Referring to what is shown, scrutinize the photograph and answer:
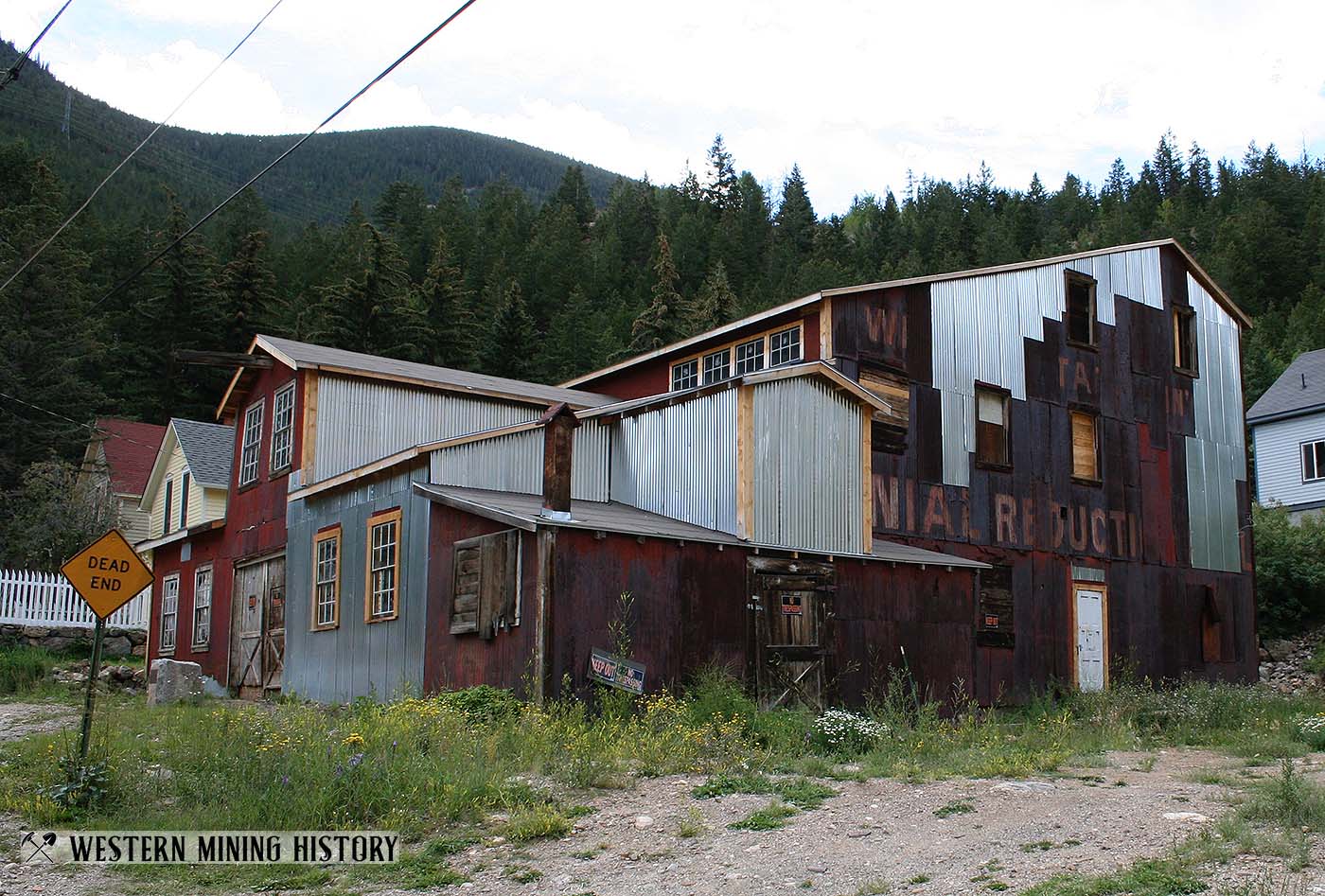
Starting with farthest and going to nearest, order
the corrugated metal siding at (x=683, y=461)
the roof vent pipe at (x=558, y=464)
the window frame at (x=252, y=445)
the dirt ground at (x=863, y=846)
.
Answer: the window frame at (x=252, y=445) < the corrugated metal siding at (x=683, y=461) < the roof vent pipe at (x=558, y=464) < the dirt ground at (x=863, y=846)

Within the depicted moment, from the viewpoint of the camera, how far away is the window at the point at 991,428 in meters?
24.2

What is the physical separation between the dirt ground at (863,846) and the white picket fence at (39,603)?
20623 millimetres

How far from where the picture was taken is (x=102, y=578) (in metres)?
10.8

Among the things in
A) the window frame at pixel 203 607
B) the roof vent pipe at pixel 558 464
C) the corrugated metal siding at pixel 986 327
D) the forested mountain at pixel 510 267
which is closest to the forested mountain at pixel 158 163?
the forested mountain at pixel 510 267

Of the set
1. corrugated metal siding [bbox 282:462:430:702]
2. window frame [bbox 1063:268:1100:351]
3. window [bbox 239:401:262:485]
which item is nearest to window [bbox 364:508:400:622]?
corrugated metal siding [bbox 282:462:430:702]

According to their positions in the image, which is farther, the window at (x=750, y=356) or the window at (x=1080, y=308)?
the window at (x=1080, y=308)

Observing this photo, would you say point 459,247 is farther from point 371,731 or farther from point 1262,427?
point 371,731

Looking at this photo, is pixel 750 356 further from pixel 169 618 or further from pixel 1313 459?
pixel 1313 459

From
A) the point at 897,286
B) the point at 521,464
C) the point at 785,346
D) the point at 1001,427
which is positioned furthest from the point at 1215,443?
the point at 521,464

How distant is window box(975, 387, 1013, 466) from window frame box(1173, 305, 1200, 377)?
6186 millimetres

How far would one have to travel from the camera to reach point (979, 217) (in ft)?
314

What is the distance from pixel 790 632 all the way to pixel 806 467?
2.76m

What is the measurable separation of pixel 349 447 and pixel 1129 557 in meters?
16.6

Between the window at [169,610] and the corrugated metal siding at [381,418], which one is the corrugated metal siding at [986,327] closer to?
the corrugated metal siding at [381,418]
